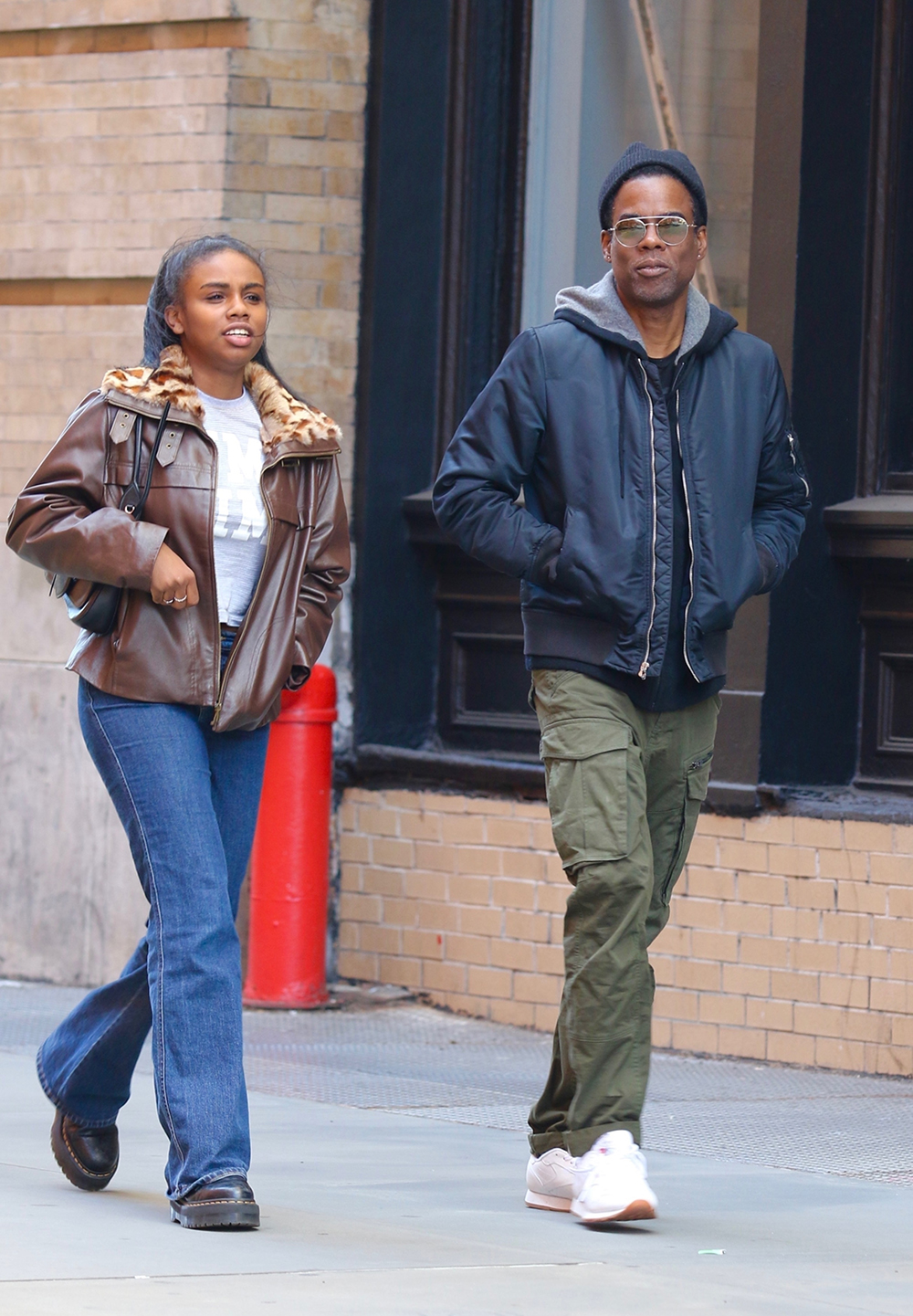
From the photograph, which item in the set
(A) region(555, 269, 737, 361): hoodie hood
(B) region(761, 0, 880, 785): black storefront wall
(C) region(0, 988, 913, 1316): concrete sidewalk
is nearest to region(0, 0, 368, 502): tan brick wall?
(B) region(761, 0, 880, 785): black storefront wall

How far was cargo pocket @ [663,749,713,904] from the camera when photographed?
16.4 ft

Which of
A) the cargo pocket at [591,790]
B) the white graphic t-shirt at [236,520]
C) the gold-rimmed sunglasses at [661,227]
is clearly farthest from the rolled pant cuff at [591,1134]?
the gold-rimmed sunglasses at [661,227]

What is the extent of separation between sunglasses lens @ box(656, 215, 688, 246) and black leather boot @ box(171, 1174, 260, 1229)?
6.89 feet

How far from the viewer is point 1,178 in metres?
8.73

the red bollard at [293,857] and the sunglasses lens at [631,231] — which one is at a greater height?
the sunglasses lens at [631,231]

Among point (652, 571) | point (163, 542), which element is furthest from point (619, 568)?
point (163, 542)

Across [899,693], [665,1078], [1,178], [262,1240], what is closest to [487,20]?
[1,178]

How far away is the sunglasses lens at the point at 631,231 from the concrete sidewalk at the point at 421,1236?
2037mm

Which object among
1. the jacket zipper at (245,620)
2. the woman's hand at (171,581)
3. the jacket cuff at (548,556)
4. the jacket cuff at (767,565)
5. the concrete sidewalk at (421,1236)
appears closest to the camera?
the concrete sidewalk at (421,1236)

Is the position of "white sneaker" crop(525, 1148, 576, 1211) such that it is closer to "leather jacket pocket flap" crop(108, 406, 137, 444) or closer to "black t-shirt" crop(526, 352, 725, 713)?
"black t-shirt" crop(526, 352, 725, 713)

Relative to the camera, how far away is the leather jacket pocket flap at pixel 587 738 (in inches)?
188

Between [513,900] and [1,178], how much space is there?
11.0ft

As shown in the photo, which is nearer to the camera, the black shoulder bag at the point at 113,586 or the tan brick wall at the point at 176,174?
the black shoulder bag at the point at 113,586

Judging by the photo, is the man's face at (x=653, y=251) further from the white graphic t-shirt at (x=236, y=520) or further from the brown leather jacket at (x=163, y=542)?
the white graphic t-shirt at (x=236, y=520)
